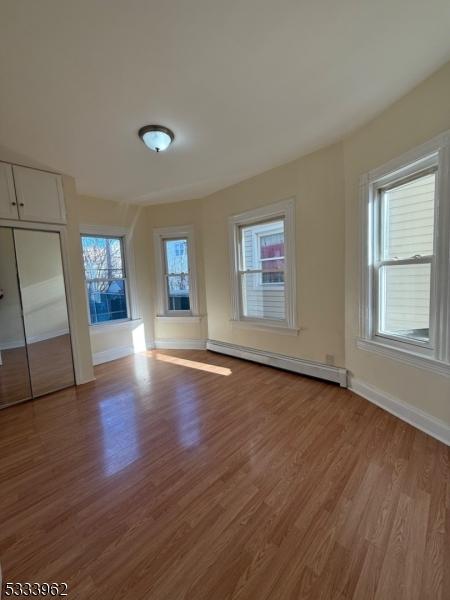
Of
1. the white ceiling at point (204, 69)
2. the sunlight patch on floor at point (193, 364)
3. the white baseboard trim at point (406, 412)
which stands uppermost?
the white ceiling at point (204, 69)

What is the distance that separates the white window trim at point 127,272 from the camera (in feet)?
12.6

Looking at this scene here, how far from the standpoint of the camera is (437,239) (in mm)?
1785

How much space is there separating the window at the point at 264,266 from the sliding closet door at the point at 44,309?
223 centimetres

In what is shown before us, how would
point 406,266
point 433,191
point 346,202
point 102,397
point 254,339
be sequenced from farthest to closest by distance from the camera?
point 254,339 → point 102,397 → point 346,202 → point 406,266 → point 433,191

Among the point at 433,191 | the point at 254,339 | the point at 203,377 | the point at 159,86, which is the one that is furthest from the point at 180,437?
the point at 433,191

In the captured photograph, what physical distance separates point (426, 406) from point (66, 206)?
4055mm

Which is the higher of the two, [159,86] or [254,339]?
[159,86]

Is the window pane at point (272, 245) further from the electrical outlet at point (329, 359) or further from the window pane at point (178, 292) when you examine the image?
the window pane at point (178, 292)

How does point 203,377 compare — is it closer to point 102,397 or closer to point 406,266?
point 102,397

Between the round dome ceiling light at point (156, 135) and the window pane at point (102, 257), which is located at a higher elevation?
the round dome ceiling light at point (156, 135)

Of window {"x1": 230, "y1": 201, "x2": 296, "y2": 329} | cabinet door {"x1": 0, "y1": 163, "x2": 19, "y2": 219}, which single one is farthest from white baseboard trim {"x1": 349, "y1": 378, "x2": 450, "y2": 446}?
cabinet door {"x1": 0, "y1": 163, "x2": 19, "y2": 219}

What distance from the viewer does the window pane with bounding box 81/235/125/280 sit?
12.5 feet

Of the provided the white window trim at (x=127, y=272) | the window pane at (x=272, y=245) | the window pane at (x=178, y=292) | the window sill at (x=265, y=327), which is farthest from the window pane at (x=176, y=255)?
the window pane at (x=272, y=245)

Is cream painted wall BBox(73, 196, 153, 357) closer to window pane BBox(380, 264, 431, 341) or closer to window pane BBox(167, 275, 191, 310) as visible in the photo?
window pane BBox(167, 275, 191, 310)
